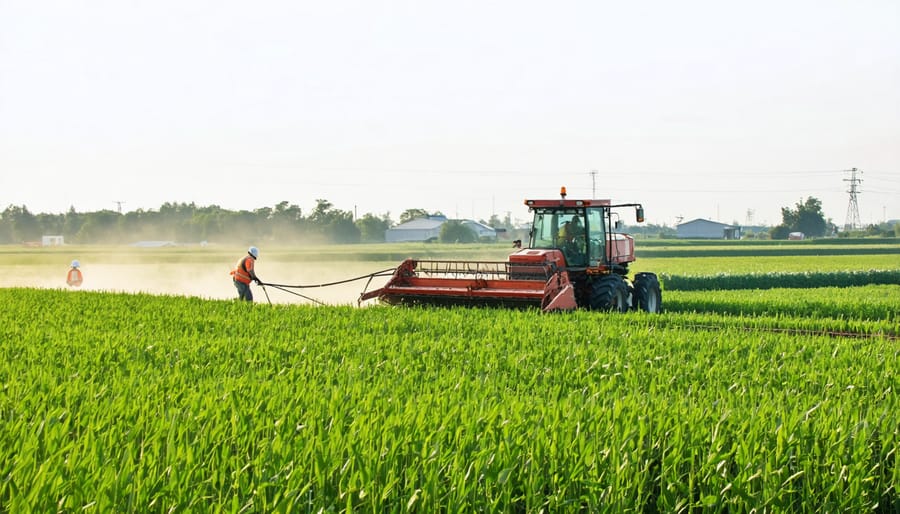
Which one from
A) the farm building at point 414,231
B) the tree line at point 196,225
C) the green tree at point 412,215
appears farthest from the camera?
the green tree at point 412,215

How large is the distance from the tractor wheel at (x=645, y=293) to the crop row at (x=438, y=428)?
869cm

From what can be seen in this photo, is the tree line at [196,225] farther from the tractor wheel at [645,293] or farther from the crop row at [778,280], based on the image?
the tractor wheel at [645,293]

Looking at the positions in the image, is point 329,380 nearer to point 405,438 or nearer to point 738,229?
point 405,438

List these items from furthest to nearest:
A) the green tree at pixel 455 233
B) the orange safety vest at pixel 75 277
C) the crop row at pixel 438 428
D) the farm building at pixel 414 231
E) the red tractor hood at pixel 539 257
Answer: the farm building at pixel 414 231, the green tree at pixel 455 233, the orange safety vest at pixel 75 277, the red tractor hood at pixel 539 257, the crop row at pixel 438 428

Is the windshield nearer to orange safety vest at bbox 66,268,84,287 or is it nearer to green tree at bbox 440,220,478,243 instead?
orange safety vest at bbox 66,268,84,287

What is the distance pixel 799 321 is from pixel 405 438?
45.2 ft

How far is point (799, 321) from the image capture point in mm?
17016

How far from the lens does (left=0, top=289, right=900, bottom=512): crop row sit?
174 inches

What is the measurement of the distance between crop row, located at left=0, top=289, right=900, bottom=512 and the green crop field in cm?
2

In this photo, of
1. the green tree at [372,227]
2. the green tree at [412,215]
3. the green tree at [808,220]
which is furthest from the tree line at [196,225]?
the green tree at [808,220]

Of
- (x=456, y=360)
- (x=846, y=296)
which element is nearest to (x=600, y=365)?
(x=456, y=360)

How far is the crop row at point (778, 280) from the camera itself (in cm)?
3316

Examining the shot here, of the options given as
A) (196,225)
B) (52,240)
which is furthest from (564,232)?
(52,240)

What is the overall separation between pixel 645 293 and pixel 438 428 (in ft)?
47.2
